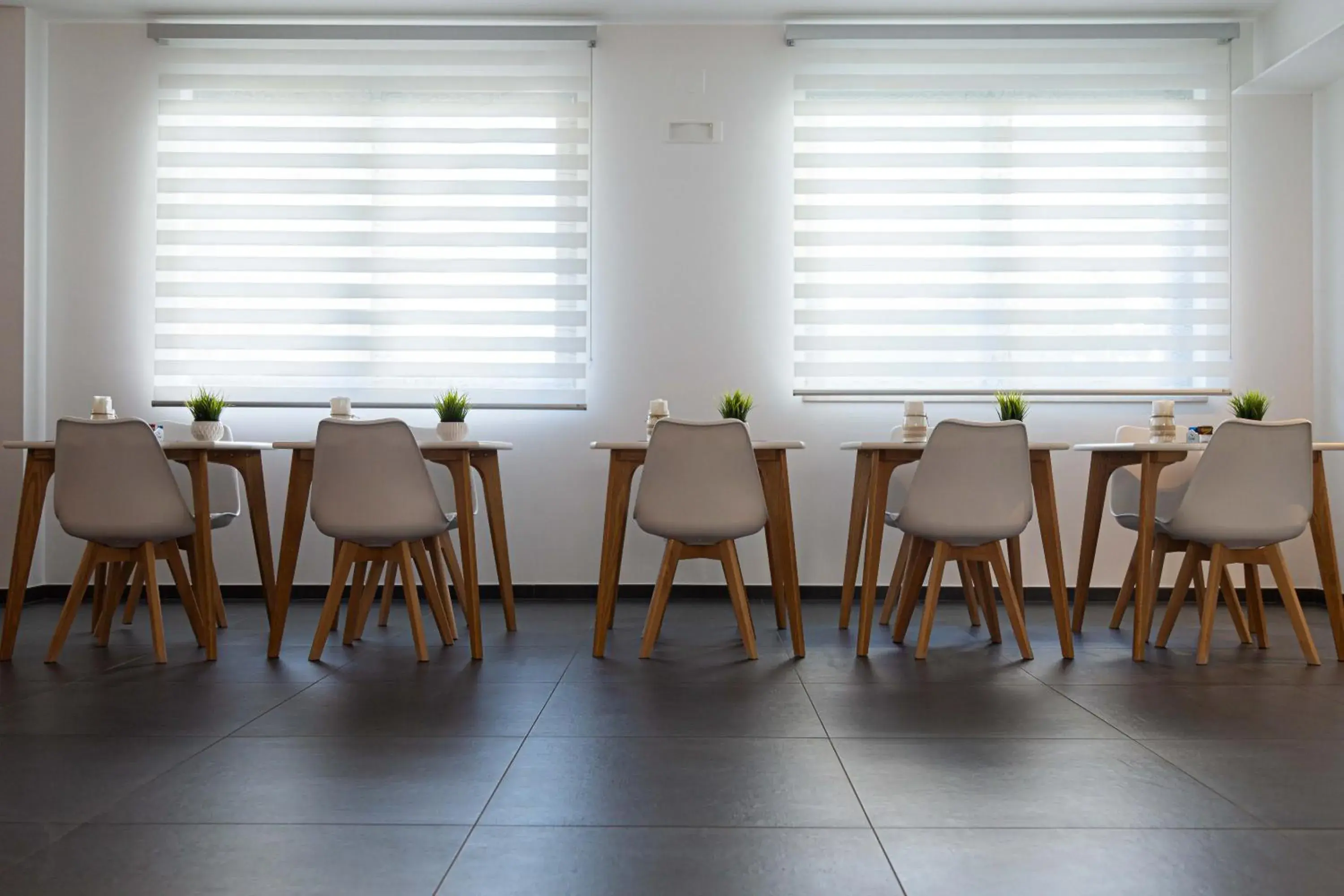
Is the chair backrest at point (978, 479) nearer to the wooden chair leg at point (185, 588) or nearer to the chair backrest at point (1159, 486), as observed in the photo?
the chair backrest at point (1159, 486)

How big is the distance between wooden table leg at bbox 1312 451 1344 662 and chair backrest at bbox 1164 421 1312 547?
19 centimetres

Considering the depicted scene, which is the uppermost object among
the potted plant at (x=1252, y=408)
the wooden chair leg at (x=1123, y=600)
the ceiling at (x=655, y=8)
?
the ceiling at (x=655, y=8)

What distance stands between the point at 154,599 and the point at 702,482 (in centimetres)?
189

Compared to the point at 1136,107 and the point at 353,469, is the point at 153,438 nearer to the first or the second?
the point at 353,469

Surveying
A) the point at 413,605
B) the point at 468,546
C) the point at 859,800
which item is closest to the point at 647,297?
the point at 468,546

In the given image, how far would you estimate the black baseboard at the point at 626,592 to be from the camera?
15.9 feet

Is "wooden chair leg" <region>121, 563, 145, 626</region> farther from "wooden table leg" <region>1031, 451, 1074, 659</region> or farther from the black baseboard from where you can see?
"wooden table leg" <region>1031, 451, 1074, 659</region>

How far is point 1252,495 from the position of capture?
321 cm

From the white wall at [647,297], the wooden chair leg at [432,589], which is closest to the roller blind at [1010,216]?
the white wall at [647,297]

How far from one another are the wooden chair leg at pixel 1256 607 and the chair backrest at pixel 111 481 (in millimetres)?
3793

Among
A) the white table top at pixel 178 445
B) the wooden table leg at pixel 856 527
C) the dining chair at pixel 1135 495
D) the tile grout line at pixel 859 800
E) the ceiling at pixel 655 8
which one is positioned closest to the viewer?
the tile grout line at pixel 859 800

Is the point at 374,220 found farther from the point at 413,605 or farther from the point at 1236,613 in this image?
the point at 1236,613

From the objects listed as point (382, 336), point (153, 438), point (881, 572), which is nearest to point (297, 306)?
point (382, 336)

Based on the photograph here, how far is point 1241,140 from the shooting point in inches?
194
